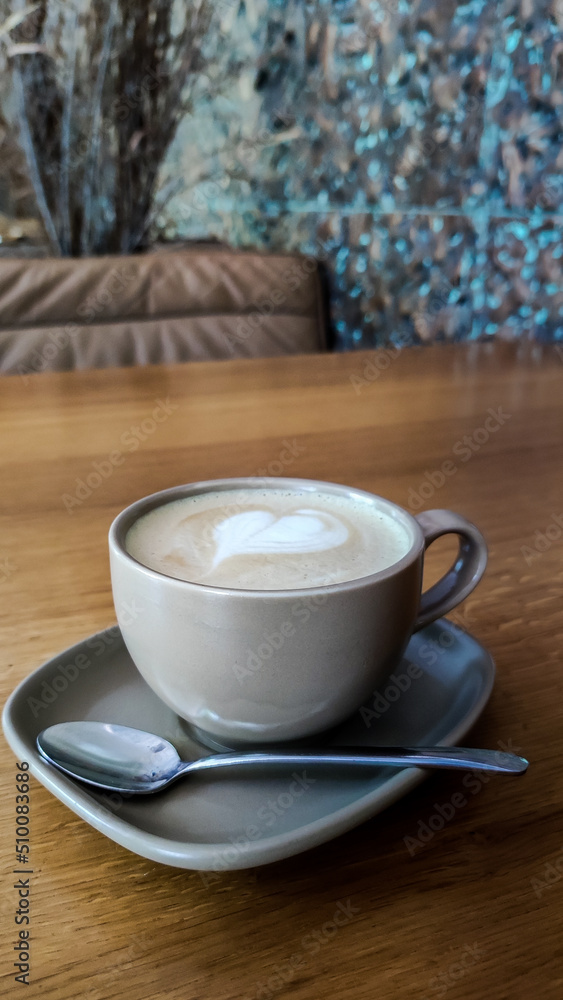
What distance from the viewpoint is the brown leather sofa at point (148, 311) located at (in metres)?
1.54

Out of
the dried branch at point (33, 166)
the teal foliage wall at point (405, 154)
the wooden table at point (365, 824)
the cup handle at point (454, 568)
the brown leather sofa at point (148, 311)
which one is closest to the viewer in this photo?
the wooden table at point (365, 824)

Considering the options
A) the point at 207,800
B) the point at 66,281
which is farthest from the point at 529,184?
the point at 207,800

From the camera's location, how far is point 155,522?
35cm

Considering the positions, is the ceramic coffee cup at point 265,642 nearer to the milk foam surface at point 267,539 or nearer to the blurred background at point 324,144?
the milk foam surface at point 267,539

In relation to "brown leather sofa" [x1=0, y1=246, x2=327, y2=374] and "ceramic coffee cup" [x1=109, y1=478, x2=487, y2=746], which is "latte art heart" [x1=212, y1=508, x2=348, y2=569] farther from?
"brown leather sofa" [x1=0, y1=246, x2=327, y2=374]

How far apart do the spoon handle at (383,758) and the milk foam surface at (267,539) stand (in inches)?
2.3

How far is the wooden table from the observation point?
9.0 inches

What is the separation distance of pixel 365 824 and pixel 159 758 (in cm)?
8

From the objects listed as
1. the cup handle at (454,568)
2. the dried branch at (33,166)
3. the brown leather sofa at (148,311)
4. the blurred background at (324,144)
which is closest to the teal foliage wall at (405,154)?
the blurred background at (324,144)

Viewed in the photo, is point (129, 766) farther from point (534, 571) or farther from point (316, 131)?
point (316, 131)

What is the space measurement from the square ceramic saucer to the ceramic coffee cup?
22 mm

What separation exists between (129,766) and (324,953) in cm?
9

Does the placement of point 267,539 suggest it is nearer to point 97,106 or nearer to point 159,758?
point 159,758

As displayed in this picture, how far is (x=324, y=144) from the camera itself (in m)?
1.91
